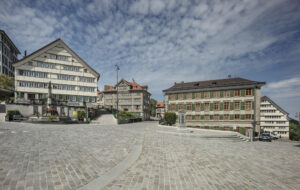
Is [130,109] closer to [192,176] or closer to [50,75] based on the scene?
[50,75]

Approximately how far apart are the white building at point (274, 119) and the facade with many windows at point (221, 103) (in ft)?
127

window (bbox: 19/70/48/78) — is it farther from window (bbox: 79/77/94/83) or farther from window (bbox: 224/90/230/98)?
window (bbox: 224/90/230/98)


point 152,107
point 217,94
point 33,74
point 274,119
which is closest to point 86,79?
point 33,74

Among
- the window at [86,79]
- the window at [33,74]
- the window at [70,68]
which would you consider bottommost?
the window at [86,79]

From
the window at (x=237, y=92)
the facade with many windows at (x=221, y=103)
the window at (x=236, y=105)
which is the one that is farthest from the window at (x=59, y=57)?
the window at (x=236, y=105)

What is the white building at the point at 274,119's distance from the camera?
5533 cm

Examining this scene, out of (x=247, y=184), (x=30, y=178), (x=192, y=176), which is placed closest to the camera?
(x=30, y=178)

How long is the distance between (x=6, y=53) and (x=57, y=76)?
22.2 m

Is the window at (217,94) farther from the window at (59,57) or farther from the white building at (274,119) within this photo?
the white building at (274,119)

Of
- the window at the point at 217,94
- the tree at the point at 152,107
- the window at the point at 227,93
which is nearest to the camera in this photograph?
the window at the point at 227,93

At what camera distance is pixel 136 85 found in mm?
53156

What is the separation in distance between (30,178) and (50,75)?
37860 mm

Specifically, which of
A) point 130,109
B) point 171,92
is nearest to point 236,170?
point 171,92

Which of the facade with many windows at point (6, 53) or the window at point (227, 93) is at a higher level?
the facade with many windows at point (6, 53)
